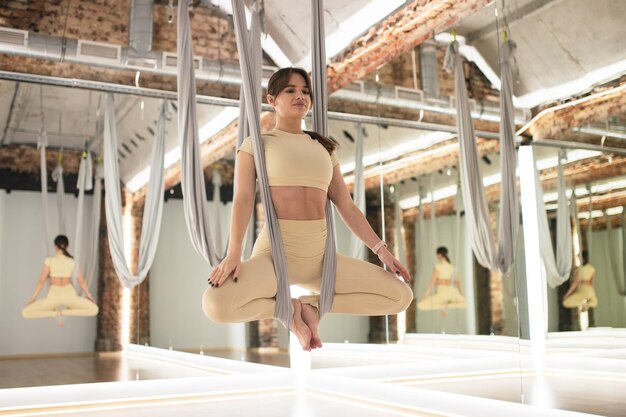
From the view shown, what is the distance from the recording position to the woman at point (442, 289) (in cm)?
531

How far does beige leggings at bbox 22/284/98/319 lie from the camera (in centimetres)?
566

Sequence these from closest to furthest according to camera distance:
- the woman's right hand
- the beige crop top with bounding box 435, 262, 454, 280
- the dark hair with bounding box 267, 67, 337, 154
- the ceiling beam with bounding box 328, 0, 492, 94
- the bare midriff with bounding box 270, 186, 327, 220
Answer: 1. the woman's right hand
2. the bare midriff with bounding box 270, 186, 327, 220
3. the dark hair with bounding box 267, 67, 337, 154
4. the ceiling beam with bounding box 328, 0, 492, 94
5. the beige crop top with bounding box 435, 262, 454, 280

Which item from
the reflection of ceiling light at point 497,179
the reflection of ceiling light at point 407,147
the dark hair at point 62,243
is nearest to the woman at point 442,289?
the reflection of ceiling light at point 497,179

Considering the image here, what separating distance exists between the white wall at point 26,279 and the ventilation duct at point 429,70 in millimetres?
3085

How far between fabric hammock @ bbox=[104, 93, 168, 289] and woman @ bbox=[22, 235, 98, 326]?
1.18ft

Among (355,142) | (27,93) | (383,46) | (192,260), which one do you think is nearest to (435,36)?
(383,46)

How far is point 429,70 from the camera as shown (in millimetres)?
5523

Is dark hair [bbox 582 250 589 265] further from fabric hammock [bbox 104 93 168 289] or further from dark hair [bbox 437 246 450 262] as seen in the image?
fabric hammock [bbox 104 93 168 289]

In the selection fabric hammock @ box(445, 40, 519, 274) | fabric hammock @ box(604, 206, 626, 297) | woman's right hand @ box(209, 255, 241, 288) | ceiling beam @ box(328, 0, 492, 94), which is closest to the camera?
woman's right hand @ box(209, 255, 241, 288)

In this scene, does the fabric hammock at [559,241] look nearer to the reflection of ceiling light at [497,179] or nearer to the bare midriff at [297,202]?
the reflection of ceiling light at [497,179]

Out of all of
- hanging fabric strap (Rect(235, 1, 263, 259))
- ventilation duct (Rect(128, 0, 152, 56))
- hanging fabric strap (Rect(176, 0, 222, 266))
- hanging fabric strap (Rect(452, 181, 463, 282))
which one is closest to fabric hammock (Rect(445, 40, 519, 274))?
hanging fabric strap (Rect(452, 181, 463, 282))

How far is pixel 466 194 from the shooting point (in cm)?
500

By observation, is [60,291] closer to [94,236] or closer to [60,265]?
[60,265]

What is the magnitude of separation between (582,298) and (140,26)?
4.56 meters
